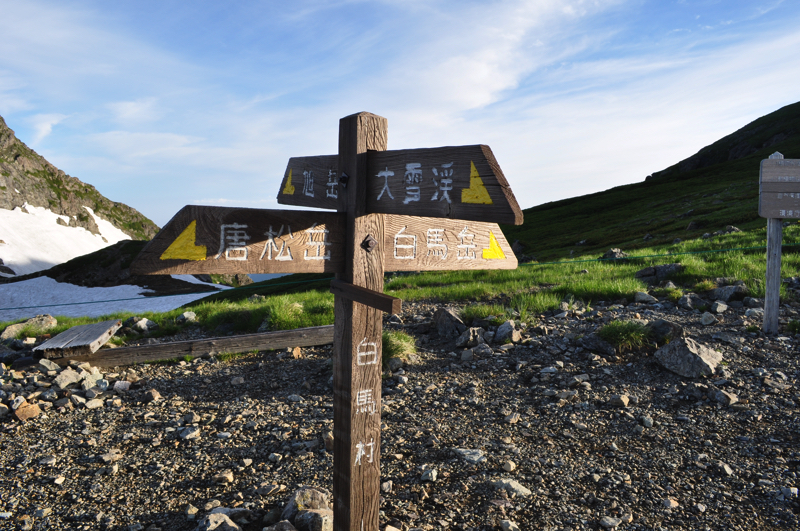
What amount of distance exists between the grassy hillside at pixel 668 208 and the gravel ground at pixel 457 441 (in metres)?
25.4

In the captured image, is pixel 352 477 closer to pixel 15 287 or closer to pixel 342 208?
pixel 342 208

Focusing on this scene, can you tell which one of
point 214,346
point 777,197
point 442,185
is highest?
point 777,197

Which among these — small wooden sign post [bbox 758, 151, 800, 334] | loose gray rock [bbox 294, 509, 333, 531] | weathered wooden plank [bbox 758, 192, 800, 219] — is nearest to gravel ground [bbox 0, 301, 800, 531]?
loose gray rock [bbox 294, 509, 333, 531]

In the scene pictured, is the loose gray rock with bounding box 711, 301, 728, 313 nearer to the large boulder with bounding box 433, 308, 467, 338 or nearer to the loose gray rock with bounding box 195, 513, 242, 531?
the large boulder with bounding box 433, 308, 467, 338

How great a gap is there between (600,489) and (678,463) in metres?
0.93

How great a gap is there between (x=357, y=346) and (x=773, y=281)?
749cm

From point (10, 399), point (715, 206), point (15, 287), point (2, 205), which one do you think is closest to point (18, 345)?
point (10, 399)

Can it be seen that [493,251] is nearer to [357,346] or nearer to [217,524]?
[357,346]

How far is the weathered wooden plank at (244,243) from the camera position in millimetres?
2518

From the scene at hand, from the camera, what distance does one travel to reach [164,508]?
4.00 meters

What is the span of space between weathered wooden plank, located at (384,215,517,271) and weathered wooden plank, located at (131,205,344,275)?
34cm

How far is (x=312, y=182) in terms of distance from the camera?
331 centimetres

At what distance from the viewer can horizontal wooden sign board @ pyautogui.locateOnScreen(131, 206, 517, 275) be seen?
8.33 ft

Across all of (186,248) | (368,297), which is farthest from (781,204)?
(186,248)
